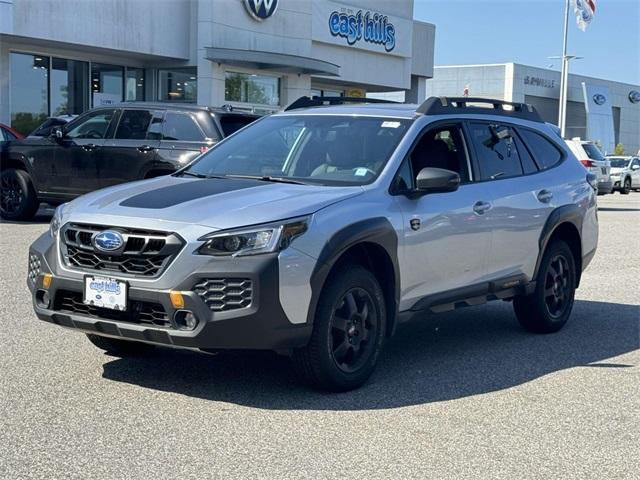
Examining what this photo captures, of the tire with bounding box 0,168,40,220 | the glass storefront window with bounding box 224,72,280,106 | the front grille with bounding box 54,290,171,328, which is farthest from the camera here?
the glass storefront window with bounding box 224,72,280,106

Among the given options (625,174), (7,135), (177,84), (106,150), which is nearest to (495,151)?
(106,150)

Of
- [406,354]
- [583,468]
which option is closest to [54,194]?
[406,354]

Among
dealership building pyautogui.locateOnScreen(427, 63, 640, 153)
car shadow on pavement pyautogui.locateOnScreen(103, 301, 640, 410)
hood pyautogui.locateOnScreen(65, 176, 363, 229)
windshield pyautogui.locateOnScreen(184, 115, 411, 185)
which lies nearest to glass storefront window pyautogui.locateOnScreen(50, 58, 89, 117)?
car shadow on pavement pyautogui.locateOnScreen(103, 301, 640, 410)

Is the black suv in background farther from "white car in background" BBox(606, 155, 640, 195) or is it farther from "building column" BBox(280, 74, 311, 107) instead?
"white car in background" BBox(606, 155, 640, 195)

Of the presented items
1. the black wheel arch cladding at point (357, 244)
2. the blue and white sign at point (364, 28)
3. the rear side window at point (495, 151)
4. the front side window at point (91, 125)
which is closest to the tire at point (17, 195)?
the front side window at point (91, 125)

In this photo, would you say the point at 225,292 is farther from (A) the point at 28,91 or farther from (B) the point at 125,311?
(A) the point at 28,91

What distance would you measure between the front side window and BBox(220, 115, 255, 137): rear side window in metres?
1.93

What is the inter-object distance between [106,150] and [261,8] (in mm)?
14481

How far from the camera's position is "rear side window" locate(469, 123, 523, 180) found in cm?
730

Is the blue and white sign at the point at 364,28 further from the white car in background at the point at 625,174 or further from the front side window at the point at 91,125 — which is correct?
the front side window at the point at 91,125

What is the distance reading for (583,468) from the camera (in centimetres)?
470

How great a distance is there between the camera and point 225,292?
5.22 metres

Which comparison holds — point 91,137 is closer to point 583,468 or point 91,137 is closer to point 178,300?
point 178,300

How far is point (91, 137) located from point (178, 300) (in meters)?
10.2
